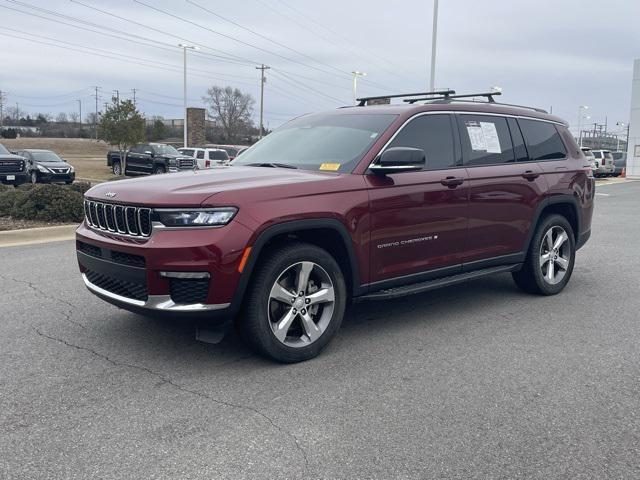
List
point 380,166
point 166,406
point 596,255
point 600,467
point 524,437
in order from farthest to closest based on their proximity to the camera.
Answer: point 596,255 < point 380,166 < point 166,406 < point 524,437 < point 600,467

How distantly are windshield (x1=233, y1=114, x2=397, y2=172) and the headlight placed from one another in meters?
1.19

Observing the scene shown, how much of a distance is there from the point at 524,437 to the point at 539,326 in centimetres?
229

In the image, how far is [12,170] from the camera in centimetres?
2066

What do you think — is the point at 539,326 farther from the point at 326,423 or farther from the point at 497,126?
the point at 326,423

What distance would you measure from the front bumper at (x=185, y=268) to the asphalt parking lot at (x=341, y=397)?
0.51 m

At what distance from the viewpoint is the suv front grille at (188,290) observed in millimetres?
4117

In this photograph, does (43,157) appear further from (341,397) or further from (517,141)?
(341,397)

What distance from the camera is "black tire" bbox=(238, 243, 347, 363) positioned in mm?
4312

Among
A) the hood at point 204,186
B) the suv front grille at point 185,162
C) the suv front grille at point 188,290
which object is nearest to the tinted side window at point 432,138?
the hood at point 204,186

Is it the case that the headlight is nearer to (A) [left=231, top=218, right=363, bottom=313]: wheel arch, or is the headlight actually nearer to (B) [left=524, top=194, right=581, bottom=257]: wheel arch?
(A) [left=231, top=218, right=363, bottom=313]: wheel arch

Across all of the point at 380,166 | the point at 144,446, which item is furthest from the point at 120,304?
the point at 380,166

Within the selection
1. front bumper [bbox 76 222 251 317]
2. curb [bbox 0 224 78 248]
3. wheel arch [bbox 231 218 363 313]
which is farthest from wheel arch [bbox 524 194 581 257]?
curb [bbox 0 224 78 248]

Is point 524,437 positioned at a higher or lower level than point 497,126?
lower

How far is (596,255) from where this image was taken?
9.48 meters
